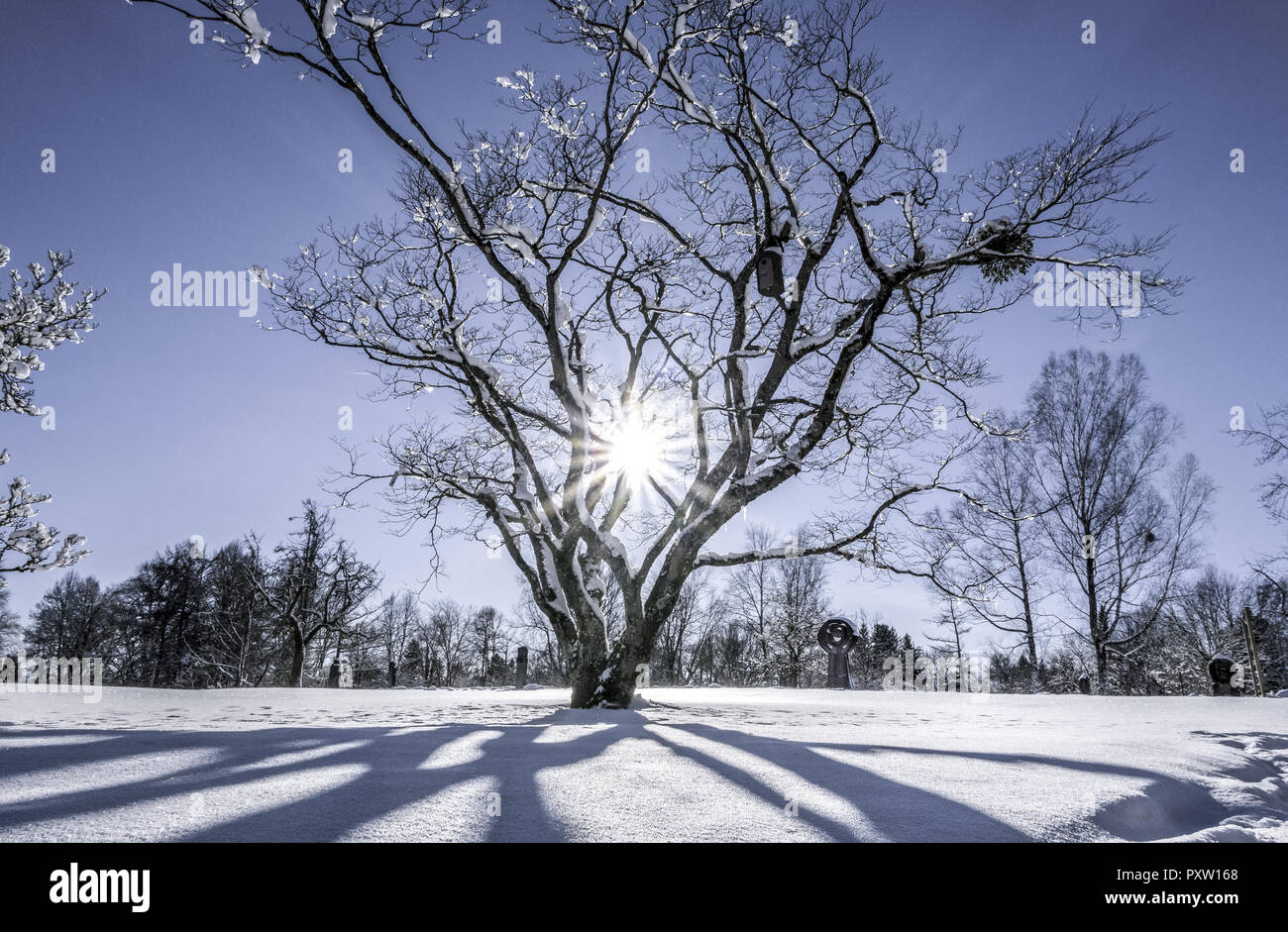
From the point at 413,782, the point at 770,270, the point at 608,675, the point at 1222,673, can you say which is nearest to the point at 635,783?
the point at 413,782

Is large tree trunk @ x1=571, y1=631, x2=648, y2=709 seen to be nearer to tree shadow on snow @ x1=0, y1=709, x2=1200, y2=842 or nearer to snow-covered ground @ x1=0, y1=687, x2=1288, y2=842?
snow-covered ground @ x1=0, y1=687, x2=1288, y2=842

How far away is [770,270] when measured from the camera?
7.47 meters

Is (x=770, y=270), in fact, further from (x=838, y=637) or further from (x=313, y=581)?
(x=313, y=581)

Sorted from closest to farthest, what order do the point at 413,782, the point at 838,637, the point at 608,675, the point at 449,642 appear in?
1. the point at 413,782
2. the point at 608,675
3. the point at 838,637
4. the point at 449,642

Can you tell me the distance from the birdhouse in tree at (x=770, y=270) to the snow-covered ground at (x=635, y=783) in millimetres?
5044

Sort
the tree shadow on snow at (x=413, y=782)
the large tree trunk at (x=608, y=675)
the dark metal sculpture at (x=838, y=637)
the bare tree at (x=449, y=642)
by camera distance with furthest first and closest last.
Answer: the bare tree at (x=449, y=642) < the dark metal sculpture at (x=838, y=637) < the large tree trunk at (x=608, y=675) < the tree shadow on snow at (x=413, y=782)

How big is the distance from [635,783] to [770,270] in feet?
20.6

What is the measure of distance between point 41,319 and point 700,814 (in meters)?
14.9

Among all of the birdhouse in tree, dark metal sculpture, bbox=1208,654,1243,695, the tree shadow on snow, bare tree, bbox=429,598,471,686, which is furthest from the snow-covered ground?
bare tree, bbox=429,598,471,686

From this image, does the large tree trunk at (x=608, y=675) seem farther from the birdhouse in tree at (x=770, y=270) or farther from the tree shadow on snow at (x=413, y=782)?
the birdhouse in tree at (x=770, y=270)

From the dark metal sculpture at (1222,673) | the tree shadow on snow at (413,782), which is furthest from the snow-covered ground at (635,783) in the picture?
the dark metal sculpture at (1222,673)

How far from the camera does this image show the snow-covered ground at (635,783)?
2.01 meters

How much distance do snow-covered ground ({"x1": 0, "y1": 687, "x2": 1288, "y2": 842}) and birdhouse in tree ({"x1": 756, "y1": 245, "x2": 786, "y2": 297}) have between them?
5044 millimetres
